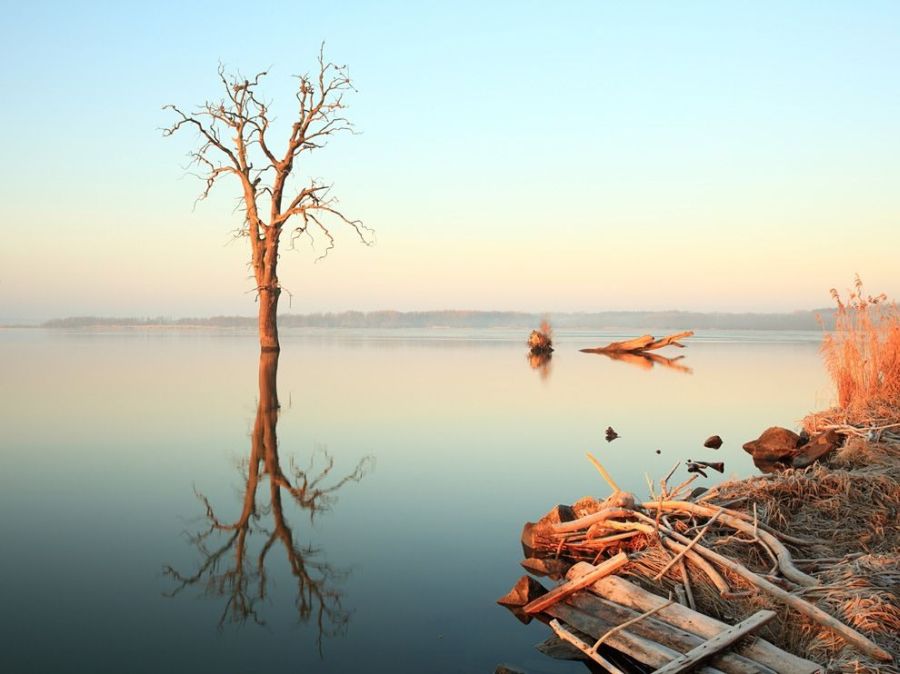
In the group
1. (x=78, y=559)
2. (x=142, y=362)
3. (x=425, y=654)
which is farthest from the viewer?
(x=142, y=362)

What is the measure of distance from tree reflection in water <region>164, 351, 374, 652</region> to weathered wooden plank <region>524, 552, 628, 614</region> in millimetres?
1213

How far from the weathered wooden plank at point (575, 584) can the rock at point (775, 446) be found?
5.58m

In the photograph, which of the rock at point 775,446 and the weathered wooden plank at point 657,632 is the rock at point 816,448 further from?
the weathered wooden plank at point 657,632

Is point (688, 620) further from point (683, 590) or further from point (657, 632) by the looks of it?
point (683, 590)

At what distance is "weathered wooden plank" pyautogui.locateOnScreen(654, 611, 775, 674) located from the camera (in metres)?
3.83

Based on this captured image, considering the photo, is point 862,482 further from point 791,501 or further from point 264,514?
point 264,514

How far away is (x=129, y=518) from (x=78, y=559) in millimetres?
1171

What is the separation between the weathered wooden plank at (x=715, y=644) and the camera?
3828mm

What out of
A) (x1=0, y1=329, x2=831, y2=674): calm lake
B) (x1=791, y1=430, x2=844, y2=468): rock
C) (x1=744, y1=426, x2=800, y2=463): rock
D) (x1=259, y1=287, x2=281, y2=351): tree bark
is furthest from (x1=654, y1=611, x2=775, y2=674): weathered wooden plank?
(x1=259, y1=287, x2=281, y2=351): tree bark

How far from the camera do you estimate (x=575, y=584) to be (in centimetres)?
494

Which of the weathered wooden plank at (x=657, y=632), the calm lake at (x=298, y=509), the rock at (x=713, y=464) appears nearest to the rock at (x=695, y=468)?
the rock at (x=713, y=464)

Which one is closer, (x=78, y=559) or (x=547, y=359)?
(x=78, y=559)

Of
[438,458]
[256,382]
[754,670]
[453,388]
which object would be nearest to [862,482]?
[754,670]

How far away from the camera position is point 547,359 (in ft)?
101
